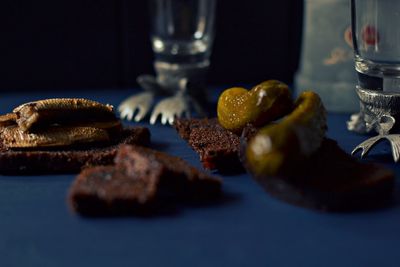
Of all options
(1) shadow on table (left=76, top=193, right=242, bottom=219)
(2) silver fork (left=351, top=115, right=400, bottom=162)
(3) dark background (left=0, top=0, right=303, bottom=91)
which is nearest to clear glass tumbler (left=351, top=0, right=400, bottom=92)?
(2) silver fork (left=351, top=115, right=400, bottom=162)

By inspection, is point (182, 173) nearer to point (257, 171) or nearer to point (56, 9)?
point (257, 171)

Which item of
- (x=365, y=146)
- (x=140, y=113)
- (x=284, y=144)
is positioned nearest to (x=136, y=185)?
(x=284, y=144)

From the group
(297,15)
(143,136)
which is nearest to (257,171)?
(143,136)

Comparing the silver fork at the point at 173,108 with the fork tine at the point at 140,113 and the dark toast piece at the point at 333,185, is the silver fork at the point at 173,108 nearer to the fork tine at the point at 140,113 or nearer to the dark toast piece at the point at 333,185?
the fork tine at the point at 140,113

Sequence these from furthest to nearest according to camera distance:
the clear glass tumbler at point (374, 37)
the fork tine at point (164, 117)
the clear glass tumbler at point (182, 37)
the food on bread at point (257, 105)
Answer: the clear glass tumbler at point (182, 37)
the fork tine at point (164, 117)
the clear glass tumbler at point (374, 37)
the food on bread at point (257, 105)

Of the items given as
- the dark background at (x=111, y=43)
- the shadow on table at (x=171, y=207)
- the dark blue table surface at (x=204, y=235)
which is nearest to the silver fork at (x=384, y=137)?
the dark blue table surface at (x=204, y=235)

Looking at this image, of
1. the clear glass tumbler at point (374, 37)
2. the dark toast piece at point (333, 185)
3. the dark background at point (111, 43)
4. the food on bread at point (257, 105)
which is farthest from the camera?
the dark background at point (111, 43)
